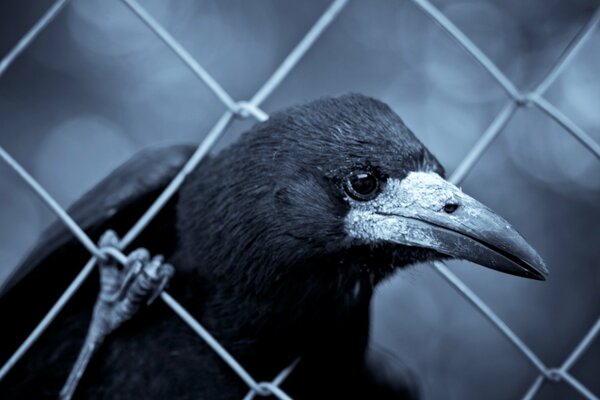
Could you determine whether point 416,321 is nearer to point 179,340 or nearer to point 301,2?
point 301,2

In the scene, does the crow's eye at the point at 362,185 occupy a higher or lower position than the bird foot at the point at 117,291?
lower

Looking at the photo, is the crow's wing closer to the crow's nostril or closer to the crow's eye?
the crow's eye

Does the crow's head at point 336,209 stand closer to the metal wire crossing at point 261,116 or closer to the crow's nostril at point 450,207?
the crow's nostril at point 450,207

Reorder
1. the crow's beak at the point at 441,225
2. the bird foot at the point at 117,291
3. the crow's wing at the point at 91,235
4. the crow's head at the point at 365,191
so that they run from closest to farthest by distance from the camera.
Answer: the crow's beak at the point at 441,225 < the crow's head at the point at 365,191 < the bird foot at the point at 117,291 < the crow's wing at the point at 91,235

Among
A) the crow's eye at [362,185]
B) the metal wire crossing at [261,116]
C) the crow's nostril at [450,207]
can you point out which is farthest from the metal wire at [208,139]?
the crow's nostril at [450,207]

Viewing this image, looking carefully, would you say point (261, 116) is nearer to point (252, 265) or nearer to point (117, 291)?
point (252, 265)

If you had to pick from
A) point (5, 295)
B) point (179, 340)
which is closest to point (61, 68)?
point (5, 295)

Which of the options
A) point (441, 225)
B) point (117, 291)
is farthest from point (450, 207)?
point (117, 291)
